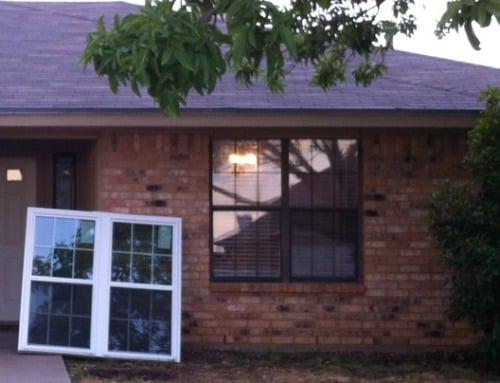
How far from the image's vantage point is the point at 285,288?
13734mm

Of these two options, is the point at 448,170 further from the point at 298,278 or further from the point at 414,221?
the point at 298,278

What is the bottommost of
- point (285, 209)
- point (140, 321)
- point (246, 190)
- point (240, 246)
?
point (140, 321)

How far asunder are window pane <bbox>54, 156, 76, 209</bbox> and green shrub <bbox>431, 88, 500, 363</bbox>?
204 inches

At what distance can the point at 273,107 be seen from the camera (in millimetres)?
13133

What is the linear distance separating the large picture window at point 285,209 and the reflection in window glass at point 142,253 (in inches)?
28.3

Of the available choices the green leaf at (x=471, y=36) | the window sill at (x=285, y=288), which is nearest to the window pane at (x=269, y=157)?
the window sill at (x=285, y=288)

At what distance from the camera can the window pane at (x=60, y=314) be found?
1284 centimetres

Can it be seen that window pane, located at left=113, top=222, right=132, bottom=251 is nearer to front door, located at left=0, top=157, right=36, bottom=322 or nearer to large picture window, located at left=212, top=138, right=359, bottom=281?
large picture window, located at left=212, top=138, right=359, bottom=281

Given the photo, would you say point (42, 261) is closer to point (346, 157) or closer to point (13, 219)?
point (13, 219)

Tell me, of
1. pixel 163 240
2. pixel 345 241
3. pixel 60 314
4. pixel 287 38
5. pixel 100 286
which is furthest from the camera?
pixel 345 241

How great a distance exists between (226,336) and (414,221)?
248 cm

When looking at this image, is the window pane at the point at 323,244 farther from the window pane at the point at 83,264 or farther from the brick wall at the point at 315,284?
the window pane at the point at 83,264

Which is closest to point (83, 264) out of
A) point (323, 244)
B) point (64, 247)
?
point (64, 247)

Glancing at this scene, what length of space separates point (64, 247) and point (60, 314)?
711 mm
